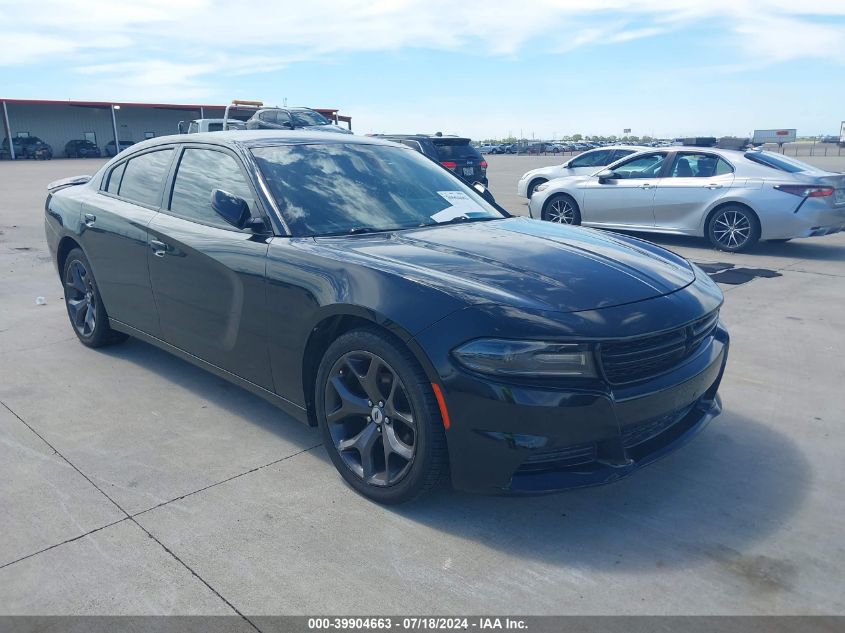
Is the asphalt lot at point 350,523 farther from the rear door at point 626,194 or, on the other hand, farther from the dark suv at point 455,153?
the dark suv at point 455,153

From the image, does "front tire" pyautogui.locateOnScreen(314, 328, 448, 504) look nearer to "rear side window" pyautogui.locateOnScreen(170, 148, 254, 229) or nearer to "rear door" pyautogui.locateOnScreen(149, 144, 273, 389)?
"rear door" pyautogui.locateOnScreen(149, 144, 273, 389)

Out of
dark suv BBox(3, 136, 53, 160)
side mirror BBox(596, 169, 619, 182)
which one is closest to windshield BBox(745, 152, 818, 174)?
side mirror BBox(596, 169, 619, 182)

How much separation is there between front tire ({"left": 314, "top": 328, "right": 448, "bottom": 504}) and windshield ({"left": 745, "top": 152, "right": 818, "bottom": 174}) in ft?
27.9

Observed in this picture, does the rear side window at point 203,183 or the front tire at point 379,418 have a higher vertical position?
the rear side window at point 203,183

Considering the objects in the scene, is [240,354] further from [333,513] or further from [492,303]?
[492,303]

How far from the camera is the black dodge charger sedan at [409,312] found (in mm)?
2758

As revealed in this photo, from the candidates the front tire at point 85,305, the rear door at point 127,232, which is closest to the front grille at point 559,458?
the rear door at point 127,232

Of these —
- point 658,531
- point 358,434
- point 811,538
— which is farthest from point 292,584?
point 811,538

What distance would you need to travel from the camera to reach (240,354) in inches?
149

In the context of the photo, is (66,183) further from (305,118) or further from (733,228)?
(305,118)

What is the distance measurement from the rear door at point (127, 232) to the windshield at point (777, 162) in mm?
8246

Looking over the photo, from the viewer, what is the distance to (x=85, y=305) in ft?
17.6

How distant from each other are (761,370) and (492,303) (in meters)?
2.98

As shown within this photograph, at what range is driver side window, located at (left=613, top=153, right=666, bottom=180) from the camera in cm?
1074
